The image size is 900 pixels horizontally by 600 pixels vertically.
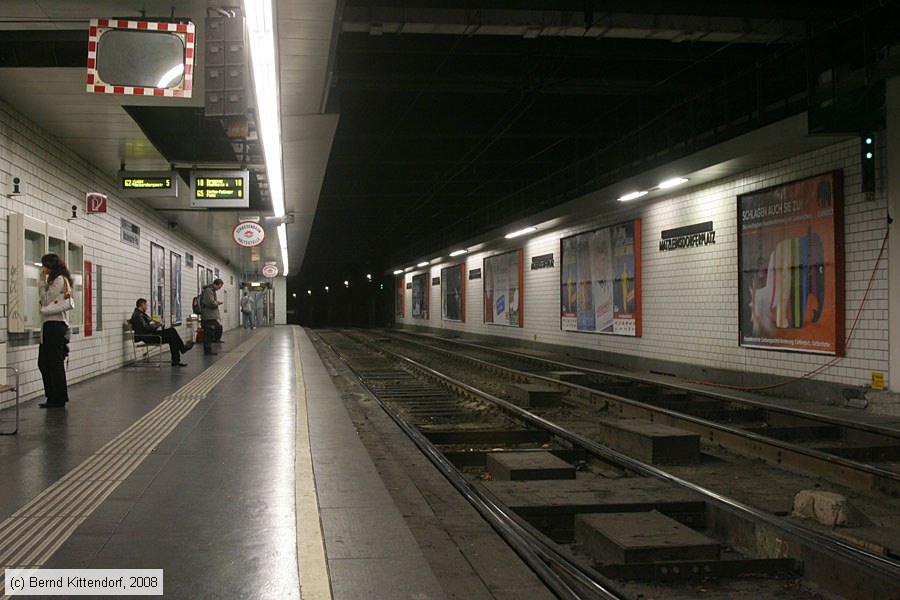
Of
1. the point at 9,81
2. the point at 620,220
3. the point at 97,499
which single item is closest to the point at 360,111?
the point at 620,220

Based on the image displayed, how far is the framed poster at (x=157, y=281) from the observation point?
17.3 meters

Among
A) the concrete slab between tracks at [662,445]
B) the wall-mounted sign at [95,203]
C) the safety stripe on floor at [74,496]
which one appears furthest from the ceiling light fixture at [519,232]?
the safety stripe on floor at [74,496]

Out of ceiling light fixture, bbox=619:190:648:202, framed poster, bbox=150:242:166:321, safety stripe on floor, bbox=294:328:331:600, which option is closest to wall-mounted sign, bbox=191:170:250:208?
framed poster, bbox=150:242:166:321

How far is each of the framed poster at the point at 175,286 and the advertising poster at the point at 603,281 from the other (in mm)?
10974

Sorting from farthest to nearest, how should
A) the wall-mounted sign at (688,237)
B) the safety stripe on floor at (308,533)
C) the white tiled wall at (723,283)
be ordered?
the wall-mounted sign at (688,237)
the white tiled wall at (723,283)
the safety stripe on floor at (308,533)

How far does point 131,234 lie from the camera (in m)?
15.1

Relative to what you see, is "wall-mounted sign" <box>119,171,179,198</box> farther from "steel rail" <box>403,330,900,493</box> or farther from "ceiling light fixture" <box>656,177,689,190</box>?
"ceiling light fixture" <box>656,177,689,190</box>

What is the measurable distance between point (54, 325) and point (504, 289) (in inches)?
758

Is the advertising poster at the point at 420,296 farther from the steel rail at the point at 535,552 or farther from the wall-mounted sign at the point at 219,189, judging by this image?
the steel rail at the point at 535,552

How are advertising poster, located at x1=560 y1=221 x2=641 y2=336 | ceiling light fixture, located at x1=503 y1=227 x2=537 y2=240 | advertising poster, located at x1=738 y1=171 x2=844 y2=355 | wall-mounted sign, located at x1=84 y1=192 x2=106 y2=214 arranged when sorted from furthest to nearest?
ceiling light fixture, located at x1=503 y1=227 x2=537 y2=240 < advertising poster, located at x1=560 y1=221 x2=641 y2=336 < wall-mounted sign, located at x1=84 y1=192 x2=106 y2=214 < advertising poster, located at x1=738 y1=171 x2=844 y2=355

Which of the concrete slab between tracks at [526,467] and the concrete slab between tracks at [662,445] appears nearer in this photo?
the concrete slab between tracks at [526,467]

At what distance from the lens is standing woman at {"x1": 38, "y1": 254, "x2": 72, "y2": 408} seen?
836 cm

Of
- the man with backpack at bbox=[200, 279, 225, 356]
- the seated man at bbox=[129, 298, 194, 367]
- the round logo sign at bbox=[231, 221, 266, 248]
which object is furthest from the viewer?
the man with backpack at bbox=[200, 279, 225, 356]

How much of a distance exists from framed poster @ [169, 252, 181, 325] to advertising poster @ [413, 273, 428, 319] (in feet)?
A: 65.5
